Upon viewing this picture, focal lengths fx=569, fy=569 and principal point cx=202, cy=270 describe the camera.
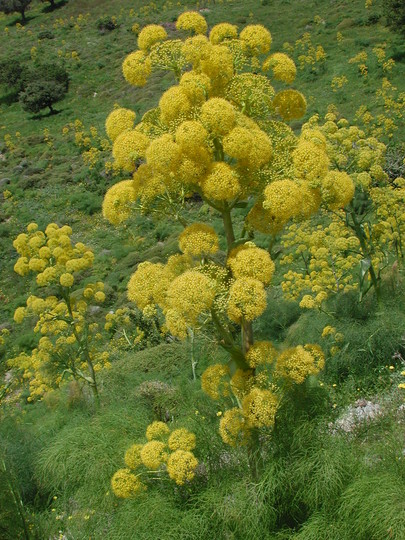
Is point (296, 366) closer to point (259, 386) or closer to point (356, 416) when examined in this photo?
point (259, 386)

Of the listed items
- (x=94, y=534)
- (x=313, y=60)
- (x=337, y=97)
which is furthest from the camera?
(x=313, y=60)

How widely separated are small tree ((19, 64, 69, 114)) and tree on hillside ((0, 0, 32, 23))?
24718 millimetres

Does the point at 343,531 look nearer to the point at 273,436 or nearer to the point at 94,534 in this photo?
the point at 273,436

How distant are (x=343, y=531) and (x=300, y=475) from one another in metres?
0.52

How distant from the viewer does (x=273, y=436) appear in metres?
4.82

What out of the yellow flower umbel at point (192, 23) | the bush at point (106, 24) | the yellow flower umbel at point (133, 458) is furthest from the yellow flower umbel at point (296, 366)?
the bush at point (106, 24)

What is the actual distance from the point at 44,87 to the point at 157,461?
51.3 meters

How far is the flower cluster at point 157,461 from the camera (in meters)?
4.60

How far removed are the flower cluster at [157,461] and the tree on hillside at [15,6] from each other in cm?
7978

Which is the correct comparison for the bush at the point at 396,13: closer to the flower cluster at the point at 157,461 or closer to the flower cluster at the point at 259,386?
the flower cluster at the point at 259,386

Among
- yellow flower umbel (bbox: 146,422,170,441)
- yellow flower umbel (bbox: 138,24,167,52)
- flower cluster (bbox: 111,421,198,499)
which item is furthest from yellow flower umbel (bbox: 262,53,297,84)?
yellow flower umbel (bbox: 146,422,170,441)

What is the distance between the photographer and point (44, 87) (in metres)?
50.8

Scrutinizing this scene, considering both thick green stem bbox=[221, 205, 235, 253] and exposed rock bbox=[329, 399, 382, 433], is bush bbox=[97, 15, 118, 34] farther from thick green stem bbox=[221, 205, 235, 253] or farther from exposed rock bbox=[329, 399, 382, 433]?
thick green stem bbox=[221, 205, 235, 253]

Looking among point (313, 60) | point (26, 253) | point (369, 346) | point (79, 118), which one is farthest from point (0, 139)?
point (369, 346)
